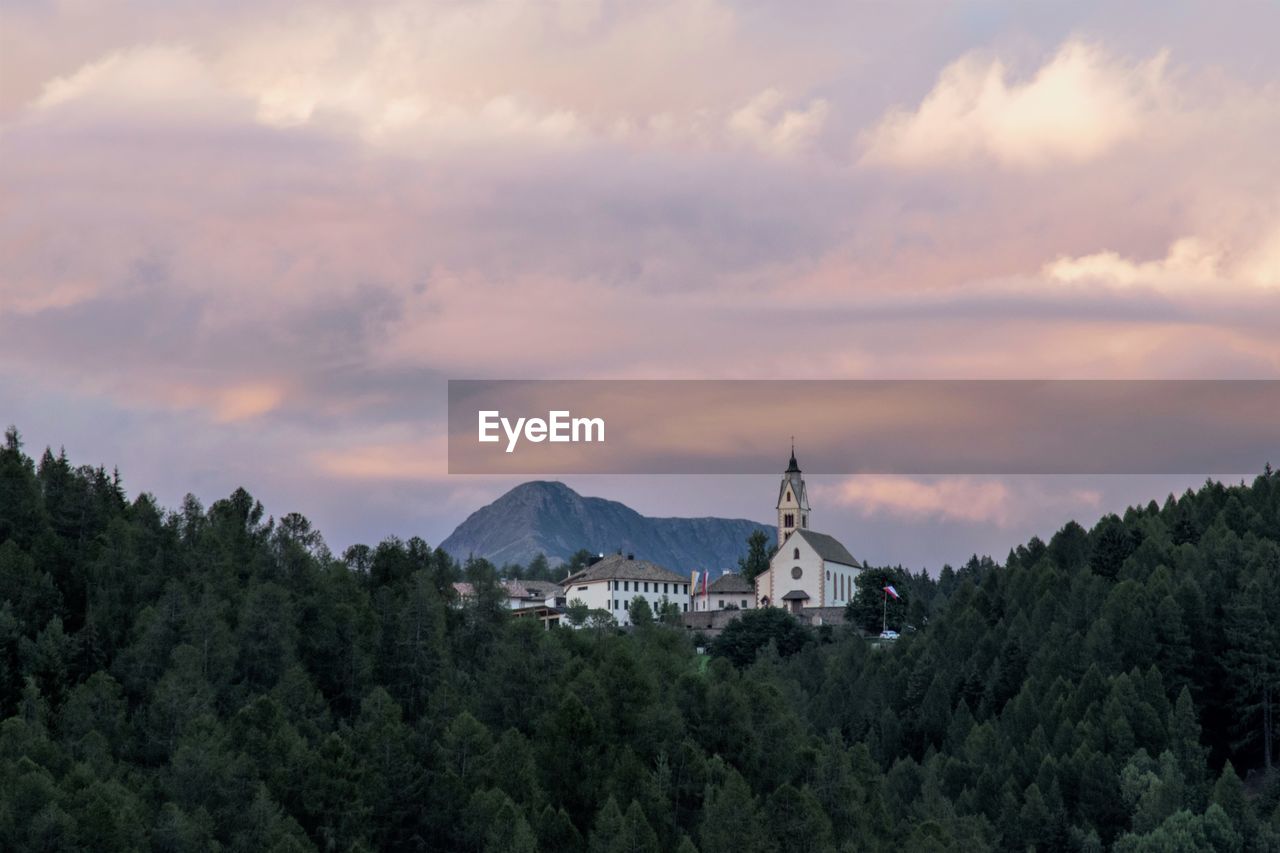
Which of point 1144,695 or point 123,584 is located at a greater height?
point 123,584

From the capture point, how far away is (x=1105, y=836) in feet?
367

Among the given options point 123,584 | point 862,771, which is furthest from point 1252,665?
point 123,584

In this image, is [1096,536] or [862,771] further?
[1096,536]

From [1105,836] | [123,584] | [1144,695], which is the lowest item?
[1105,836]

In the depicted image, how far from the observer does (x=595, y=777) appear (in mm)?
96875

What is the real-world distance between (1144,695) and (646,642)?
31971mm

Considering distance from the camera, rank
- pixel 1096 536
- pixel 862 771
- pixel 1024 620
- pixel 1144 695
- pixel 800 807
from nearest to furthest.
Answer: pixel 800 807 < pixel 862 771 < pixel 1144 695 < pixel 1024 620 < pixel 1096 536

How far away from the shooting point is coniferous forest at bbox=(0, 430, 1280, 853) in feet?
295

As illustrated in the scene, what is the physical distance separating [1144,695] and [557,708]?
40915mm

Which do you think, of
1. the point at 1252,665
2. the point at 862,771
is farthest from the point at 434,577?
the point at 1252,665

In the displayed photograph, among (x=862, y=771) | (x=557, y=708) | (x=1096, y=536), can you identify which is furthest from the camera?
(x=1096, y=536)

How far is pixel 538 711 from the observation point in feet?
351

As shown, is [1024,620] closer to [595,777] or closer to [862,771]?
[862,771]

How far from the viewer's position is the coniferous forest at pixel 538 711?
295 ft
